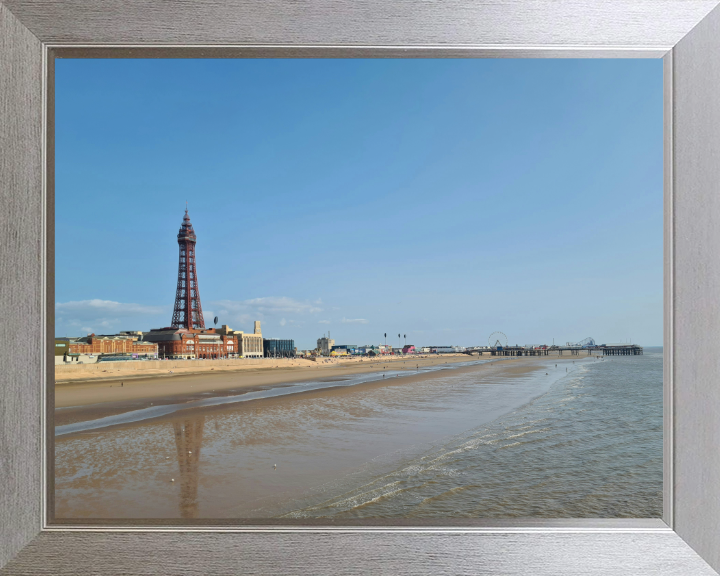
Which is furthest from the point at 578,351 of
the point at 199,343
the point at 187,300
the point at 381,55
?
the point at 381,55

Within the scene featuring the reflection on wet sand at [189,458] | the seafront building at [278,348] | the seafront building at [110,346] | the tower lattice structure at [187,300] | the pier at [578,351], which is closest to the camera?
the reflection on wet sand at [189,458]

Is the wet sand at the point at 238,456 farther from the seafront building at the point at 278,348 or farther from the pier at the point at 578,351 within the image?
the pier at the point at 578,351

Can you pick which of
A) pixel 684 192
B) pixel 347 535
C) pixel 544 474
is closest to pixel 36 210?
pixel 347 535

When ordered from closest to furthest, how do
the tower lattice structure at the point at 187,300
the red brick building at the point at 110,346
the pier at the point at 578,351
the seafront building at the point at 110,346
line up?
the seafront building at the point at 110,346 → the red brick building at the point at 110,346 → the tower lattice structure at the point at 187,300 → the pier at the point at 578,351

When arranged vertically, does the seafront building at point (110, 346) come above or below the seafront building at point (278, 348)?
above

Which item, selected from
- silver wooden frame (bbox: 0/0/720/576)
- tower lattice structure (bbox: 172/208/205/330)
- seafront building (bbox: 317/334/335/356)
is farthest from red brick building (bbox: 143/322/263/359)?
silver wooden frame (bbox: 0/0/720/576)

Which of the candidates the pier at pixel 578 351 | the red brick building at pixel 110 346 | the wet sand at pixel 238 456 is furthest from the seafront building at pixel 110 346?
the pier at pixel 578 351
